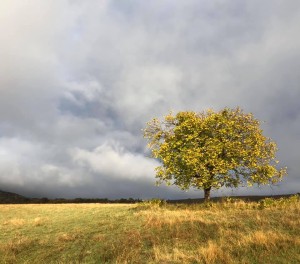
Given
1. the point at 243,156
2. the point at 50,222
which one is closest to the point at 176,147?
the point at 243,156

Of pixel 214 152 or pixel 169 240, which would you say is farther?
pixel 214 152

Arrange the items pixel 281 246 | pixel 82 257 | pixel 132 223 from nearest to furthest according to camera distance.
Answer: pixel 281 246 < pixel 82 257 < pixel 132 223

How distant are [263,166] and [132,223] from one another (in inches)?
802

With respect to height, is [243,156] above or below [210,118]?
below

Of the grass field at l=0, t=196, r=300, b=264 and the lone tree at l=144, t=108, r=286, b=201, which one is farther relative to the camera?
A: the lone tree at l=144, t=108, r=286, b=201

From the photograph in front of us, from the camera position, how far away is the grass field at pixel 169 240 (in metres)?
16.9

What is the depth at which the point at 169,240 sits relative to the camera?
66.0 feet

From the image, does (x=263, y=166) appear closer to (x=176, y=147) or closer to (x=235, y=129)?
(x=235, y=129)

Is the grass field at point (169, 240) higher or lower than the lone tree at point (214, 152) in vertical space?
lower

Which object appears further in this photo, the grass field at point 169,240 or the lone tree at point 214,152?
the lone tree at point 214,152

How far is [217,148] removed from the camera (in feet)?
129

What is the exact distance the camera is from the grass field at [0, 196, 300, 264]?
16.9m

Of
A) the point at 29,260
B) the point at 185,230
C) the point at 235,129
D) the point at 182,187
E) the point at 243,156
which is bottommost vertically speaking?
the point at 29,260

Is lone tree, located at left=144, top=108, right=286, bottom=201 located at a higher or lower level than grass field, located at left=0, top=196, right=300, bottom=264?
higher
